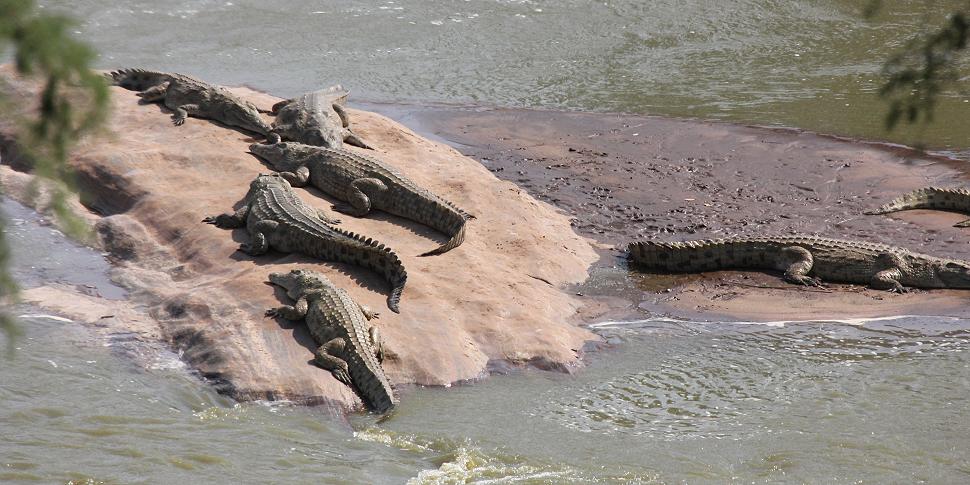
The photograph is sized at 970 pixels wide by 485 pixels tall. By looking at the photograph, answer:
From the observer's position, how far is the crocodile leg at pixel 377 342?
7.18m

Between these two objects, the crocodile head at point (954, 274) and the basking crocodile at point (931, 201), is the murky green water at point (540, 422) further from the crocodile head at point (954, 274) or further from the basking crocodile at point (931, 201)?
the basking crocodile at point (931, 201)

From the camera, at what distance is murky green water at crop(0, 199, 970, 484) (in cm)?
586

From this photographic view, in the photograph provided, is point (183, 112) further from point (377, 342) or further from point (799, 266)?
point (799, 266)

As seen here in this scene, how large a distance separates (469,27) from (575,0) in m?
2.69

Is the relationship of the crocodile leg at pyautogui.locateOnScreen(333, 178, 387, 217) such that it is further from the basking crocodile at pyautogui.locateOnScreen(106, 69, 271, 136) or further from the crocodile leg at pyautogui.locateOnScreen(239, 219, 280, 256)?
the basking crocodile at pyautogui.locateOnScreen(106, 69, 271, 136)

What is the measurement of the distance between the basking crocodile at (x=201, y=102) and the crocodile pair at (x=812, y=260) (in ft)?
14.7

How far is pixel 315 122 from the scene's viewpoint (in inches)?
459

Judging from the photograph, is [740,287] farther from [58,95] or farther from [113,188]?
[58,95]

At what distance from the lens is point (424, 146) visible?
12141 mm

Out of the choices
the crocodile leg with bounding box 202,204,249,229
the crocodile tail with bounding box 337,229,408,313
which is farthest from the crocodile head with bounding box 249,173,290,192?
the crocodile tail with bounding box 337,229,408,313

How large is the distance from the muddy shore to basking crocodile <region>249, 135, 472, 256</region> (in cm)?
145

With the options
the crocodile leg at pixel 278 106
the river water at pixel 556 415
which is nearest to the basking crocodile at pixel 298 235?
the river water at pixel 556 415

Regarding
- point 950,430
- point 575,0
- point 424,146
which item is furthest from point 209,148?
point 575,0

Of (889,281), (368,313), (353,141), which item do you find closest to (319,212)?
(368,313)
